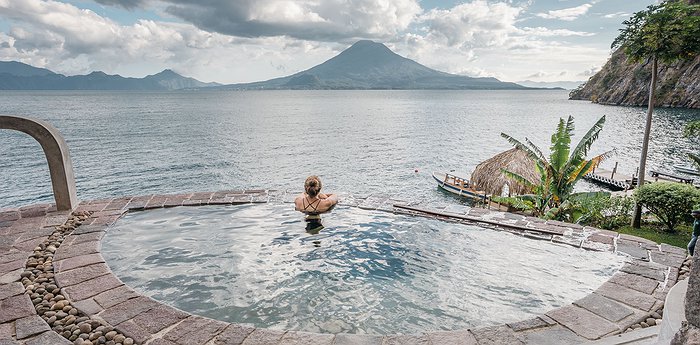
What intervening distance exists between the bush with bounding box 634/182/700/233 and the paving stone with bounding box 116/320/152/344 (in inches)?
571

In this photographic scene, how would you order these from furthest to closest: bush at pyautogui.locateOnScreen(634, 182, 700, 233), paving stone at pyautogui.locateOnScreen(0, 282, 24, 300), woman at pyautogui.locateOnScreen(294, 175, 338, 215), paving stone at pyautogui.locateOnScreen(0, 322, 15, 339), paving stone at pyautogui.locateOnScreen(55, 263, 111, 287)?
bush at pyautogui.locateOnScreen(634, 182, 700, 233), woman at pyautogui.locateOnScreen(294, 175, 338, 215), paving stone at pyautogui.locateOnScreen(55, 263, 111, 287), paving stone at pyautogui.locateOnScreen(0, 282, 24, 300), paving stone at pyautogui.locateOnScreen(0, 322, 15, 339)

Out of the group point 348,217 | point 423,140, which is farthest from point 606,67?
point 348,217

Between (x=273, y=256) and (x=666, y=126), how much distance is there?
83852 millimetres

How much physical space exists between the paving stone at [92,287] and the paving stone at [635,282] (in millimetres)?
8820

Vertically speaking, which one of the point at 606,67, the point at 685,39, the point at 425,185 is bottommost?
the point at 425,185

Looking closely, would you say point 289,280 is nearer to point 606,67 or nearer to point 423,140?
point 423,140

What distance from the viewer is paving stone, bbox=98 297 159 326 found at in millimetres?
5617

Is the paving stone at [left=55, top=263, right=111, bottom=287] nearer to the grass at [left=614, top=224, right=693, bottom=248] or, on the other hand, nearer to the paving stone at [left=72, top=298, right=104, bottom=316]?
→ the paving stone at [left=72, top=298, right=104, bottom=316]

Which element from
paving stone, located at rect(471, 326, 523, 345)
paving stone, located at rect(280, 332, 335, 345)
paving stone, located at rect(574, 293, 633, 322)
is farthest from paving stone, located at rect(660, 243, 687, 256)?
paving stone, located at rect(280, 332, 335, 345)

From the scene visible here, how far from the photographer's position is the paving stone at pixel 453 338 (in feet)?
17.0

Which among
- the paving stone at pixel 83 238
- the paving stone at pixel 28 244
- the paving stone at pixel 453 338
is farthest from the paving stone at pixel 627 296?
the paving stone at pixel 28 244

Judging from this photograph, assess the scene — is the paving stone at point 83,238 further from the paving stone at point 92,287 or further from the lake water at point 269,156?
the lake water at point 269,156

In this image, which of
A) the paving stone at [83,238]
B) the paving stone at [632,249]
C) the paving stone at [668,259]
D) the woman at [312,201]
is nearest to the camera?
the paving stone at [668,259]

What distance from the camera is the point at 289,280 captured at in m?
7.55
